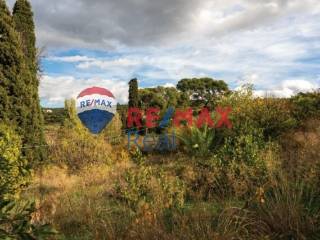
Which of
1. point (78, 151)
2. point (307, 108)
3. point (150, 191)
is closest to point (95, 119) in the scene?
point (78, 151)

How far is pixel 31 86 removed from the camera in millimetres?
11391

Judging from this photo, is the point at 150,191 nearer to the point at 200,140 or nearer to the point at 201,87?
the point at 200,140

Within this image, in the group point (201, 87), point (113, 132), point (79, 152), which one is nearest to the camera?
point (79, 152)

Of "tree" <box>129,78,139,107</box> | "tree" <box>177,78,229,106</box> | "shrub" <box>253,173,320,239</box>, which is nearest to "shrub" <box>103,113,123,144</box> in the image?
"tree" <box>129,78,139,107</box>

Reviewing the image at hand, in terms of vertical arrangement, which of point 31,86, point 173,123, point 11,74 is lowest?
point 173,123

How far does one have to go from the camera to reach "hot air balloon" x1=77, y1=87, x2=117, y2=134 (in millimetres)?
17156

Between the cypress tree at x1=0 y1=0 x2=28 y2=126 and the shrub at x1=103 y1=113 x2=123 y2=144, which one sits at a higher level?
the cypress tree at x1=0 y1=0 x2=28 y2=126

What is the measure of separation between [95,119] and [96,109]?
0.86 metres

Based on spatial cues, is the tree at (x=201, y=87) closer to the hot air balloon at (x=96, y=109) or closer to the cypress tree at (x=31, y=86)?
the hot air balloon at (x=96, y=109)

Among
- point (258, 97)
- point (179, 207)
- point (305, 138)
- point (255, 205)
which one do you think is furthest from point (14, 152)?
point (258, 97)

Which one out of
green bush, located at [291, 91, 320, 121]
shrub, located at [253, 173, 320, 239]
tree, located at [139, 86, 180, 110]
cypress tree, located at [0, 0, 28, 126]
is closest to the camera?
shrub, located at [253, 173, 320, 239]

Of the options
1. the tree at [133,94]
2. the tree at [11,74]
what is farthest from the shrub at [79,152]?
the tree at [133,94]

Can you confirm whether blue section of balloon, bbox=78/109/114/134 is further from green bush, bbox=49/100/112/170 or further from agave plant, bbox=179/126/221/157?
agave plant, bbox=179/126/221/157

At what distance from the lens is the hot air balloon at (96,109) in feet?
56.3
